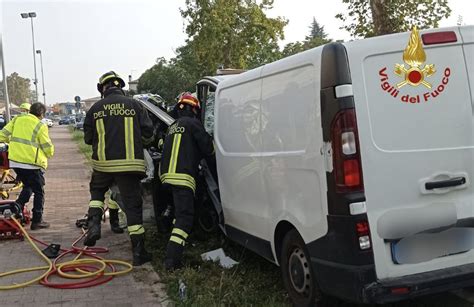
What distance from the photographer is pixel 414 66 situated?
328cm

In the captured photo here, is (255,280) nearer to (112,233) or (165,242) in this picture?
(165,242)

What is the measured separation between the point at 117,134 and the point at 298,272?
2576 mm

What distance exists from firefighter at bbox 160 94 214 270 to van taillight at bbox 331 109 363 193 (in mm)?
2251

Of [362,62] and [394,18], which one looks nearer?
[362,62]

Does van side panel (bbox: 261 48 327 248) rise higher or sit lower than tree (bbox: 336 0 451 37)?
lower

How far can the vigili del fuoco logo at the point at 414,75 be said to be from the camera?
325 cm

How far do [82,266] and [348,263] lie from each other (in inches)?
131

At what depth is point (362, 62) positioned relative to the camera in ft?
10.6

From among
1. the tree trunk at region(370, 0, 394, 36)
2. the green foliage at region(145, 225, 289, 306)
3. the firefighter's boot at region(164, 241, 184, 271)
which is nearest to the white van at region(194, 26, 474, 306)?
the green foliage at region(145, 225, 289, 306)

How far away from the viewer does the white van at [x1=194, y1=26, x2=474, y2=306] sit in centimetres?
321

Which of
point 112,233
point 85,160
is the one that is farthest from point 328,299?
point 85,160

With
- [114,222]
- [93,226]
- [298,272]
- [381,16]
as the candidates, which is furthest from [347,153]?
[381,16]

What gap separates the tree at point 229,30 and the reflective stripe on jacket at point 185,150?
679 inches

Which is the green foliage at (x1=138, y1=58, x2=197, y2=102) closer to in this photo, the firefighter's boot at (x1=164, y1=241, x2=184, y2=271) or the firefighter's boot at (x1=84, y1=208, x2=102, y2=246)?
the firefighter's boot at (x1=84, y1=208, x2=102, y2=246)
